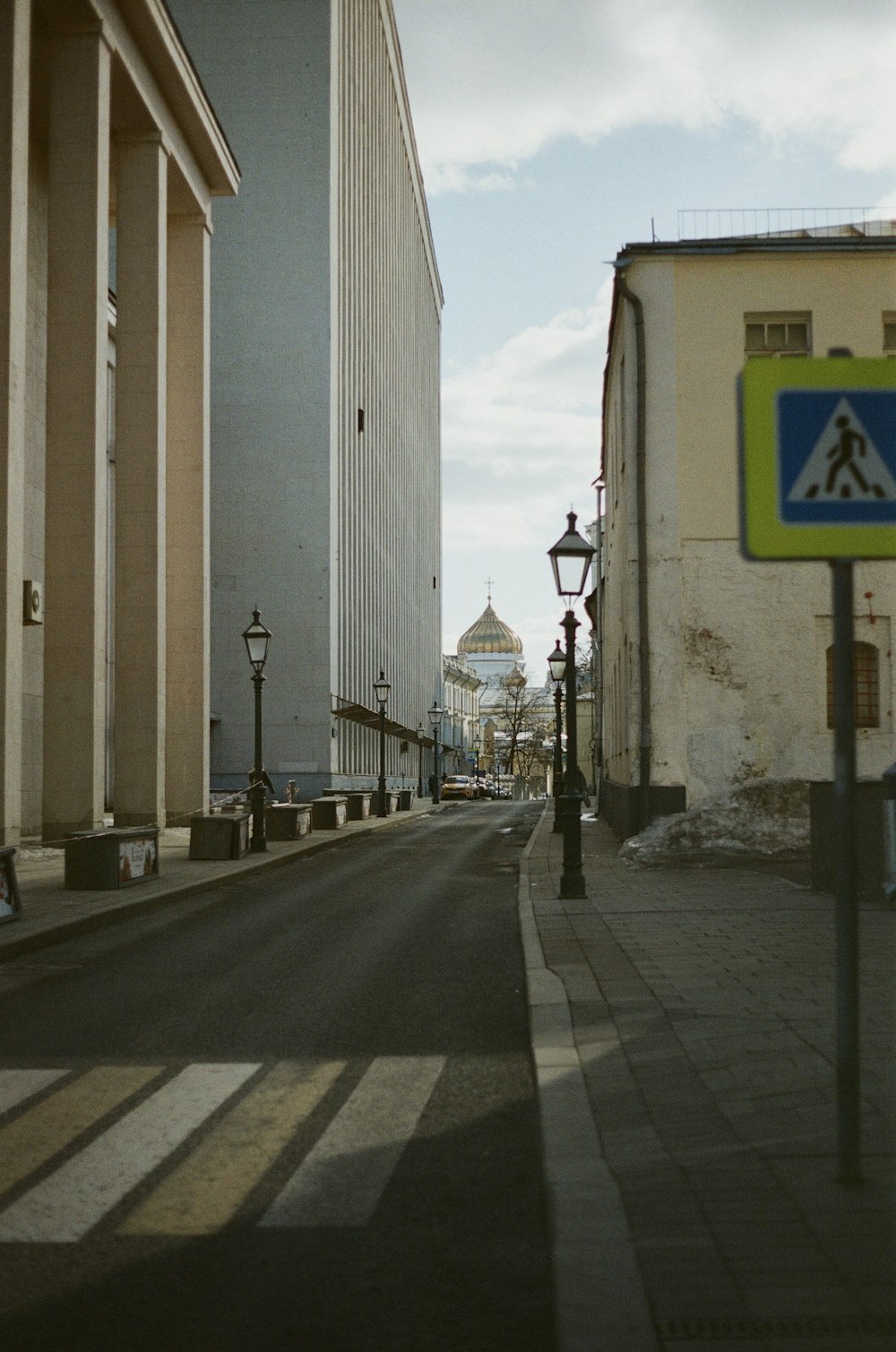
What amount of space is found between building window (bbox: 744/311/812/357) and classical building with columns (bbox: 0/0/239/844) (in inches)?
472

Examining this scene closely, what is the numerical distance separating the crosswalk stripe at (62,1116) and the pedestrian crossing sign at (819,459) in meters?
3.47

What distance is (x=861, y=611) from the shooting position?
21812mm

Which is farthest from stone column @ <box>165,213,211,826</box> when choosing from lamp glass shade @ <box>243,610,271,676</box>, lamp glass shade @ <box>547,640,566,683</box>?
lamp glass shade @ <box>243,610,271,676</box>

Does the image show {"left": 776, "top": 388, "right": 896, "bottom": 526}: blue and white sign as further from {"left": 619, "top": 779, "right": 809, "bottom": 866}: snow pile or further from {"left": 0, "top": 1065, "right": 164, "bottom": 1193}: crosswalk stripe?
{"left": 619, "top": 779, "right": 809, "bottom": 866}: snow pile

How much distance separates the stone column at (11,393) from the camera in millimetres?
22438

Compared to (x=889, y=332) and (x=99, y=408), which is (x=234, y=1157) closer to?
(x=889, y=332)

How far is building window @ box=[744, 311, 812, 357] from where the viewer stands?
74.5ft

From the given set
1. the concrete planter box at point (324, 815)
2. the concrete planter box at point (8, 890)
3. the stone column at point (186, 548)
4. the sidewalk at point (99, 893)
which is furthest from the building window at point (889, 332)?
the stone column at point (186, 548)

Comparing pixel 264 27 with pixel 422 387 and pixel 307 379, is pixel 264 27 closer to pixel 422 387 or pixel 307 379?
pixel 307 379

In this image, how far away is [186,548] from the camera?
119 feet

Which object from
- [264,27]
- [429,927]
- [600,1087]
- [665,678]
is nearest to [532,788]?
[264,27]

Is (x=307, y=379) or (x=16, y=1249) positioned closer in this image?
(x=16, y=1249)

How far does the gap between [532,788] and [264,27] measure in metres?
68.7

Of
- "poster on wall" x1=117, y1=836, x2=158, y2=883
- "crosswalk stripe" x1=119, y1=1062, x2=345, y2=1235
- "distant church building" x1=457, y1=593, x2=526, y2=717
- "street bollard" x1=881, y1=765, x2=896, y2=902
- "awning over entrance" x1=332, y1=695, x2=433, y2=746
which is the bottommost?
"crosswalk stripe" x1=119, y1=1062, x2=345, y2=1235
